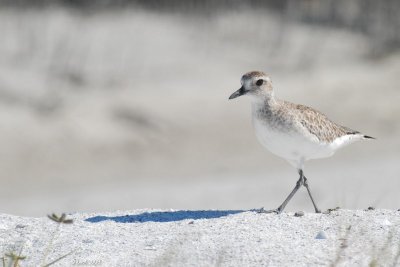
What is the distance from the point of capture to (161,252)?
18.9 ft

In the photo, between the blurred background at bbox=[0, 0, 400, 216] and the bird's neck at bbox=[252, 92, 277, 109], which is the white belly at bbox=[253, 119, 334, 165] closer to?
the bird's neck at bbox=[252, 92, 277, 109]

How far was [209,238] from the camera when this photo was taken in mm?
5992

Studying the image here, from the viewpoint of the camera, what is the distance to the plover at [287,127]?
6855 mm

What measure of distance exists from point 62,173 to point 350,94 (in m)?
4.86

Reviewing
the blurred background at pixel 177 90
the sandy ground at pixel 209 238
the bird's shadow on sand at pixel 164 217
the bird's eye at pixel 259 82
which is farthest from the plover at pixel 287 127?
the blurred background at pixel 177 90

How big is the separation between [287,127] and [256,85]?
1.59ft

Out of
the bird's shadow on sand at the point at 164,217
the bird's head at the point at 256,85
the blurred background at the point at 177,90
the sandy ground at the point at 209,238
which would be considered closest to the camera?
the sandy ground at the point at 209,238

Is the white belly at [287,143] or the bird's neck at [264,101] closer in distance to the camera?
the white belly at [287,143]

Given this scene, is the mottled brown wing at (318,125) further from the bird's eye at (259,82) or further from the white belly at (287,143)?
the bird's eye at (259,82)

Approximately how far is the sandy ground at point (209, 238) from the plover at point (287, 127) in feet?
1.56

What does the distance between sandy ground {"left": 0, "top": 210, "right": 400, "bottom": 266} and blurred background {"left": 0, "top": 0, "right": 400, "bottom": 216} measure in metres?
5.78

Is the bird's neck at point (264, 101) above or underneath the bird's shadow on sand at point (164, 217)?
above

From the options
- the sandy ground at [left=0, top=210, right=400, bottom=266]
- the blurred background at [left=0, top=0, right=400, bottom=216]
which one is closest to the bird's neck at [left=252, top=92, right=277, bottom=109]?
the sandy ground at [left=0, top=210, right=400, bottom=266]

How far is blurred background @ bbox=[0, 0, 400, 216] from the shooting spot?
13484mm
